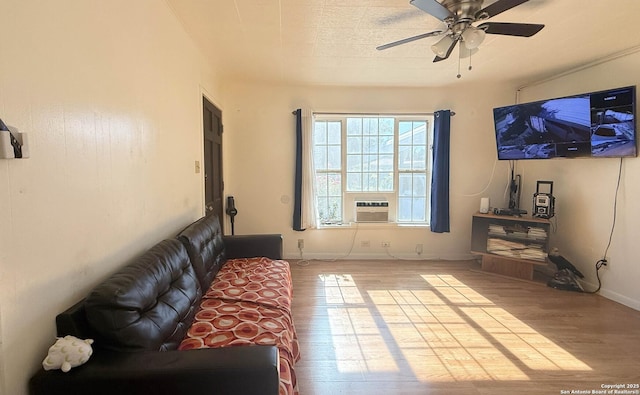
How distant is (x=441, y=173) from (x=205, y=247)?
3249 mm

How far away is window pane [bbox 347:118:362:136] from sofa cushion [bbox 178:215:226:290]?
2382 millimetres

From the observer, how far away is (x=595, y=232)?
3242 mm

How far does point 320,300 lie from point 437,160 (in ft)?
8.28

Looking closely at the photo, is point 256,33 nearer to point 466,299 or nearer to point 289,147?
point 289,147

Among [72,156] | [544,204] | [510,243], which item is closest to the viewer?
[72,156]

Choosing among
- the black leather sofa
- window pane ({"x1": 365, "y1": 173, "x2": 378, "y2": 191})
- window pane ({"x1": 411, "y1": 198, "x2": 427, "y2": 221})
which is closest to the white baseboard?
window pane ({"x1": 411, "y1": 198, "x2": 427, "y2": 221})

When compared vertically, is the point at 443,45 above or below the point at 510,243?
above

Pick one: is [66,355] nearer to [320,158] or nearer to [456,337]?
[456,337]

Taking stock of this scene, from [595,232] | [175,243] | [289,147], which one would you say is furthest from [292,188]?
[595,232]

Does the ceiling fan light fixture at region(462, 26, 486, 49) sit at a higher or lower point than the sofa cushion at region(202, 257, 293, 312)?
higher

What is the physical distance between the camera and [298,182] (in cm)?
410

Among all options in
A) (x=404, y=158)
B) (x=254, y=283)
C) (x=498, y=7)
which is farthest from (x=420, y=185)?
(x=254, y=283)

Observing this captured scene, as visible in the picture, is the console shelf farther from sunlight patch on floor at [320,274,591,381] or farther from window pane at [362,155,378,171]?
window pane at [362,155,378,171]

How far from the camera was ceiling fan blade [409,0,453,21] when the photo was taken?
171 cm
